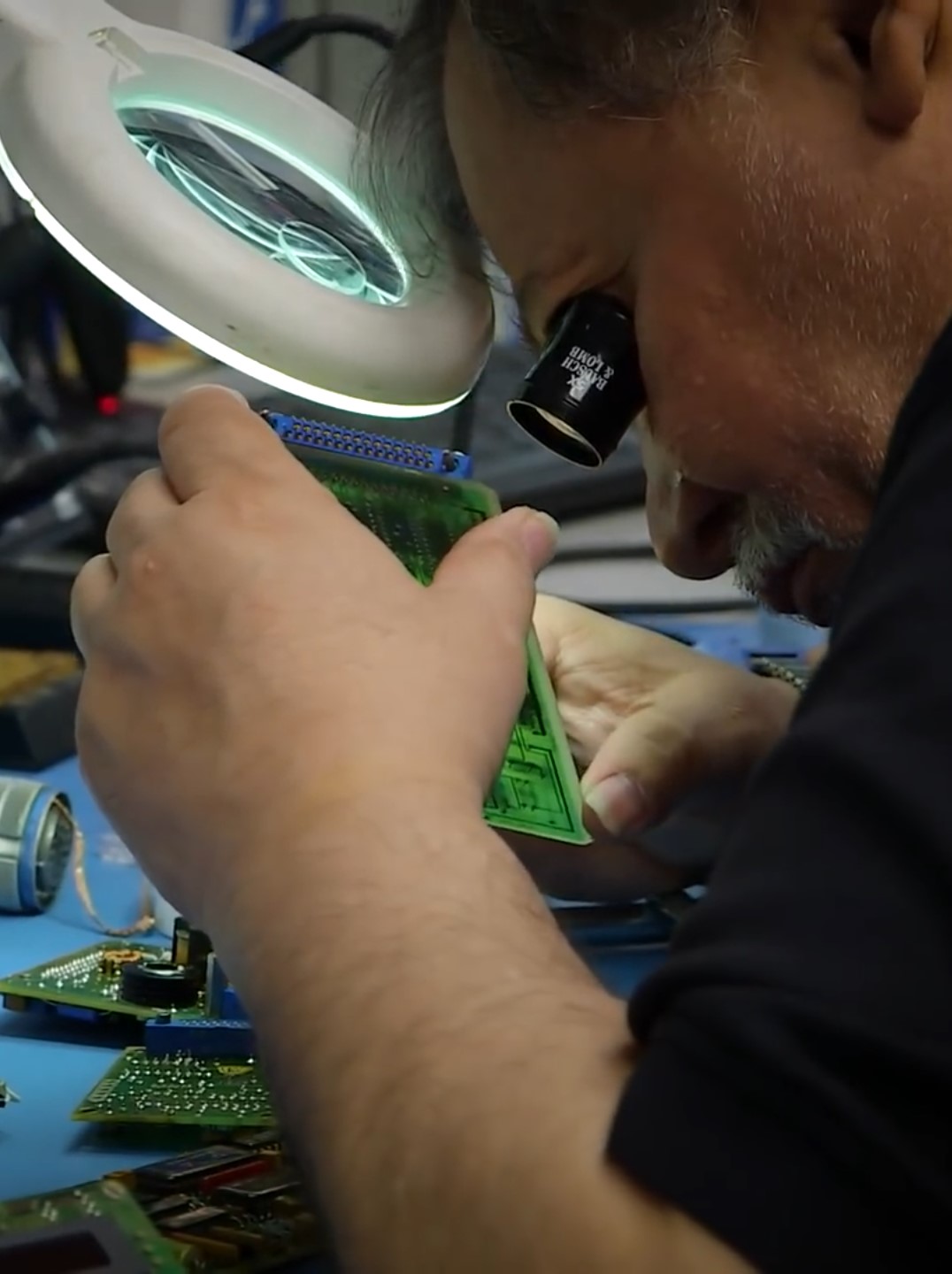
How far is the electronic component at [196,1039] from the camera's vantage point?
2.61ft

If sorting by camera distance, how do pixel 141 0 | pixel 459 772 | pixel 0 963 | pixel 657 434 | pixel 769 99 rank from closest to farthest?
1. pixel 459 772
2. pixel 769 99
3. pixel 657 434
4. pixel 0 963
5. pixel 141 0

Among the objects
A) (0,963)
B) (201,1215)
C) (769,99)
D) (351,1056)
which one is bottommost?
(0,963)

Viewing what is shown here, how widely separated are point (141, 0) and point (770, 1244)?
1.34 meters

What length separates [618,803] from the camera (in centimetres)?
92

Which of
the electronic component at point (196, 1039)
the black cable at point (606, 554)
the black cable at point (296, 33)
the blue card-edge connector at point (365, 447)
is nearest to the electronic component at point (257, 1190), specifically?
the electronic component at point (196, 1039)

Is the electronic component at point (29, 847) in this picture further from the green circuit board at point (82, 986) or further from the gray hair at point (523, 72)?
the gray hair at point (523, 72)

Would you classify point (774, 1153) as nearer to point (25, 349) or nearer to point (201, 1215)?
point (201, 1215)

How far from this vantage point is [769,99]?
0.69 meters

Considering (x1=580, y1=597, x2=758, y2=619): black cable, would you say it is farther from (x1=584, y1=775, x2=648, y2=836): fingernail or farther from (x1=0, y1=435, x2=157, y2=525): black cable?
(x1=584, y1=775, x2=648, y2=836): fingernail

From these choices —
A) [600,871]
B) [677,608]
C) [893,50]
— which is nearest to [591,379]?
[893,50]

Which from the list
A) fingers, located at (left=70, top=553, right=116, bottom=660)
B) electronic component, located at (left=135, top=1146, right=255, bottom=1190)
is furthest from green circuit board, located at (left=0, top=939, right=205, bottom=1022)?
fingers, located at (left=70, top=553, right=116, bottom=660)

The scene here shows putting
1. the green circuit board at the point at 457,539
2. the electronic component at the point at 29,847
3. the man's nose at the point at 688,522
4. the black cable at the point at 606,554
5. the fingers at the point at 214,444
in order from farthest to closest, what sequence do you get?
the black cable at the point at 606,554, the electronic component at the point at 29,847, the man's nose at the point at 688,522, the green circuit board at the point at 457,539, the fingers at the point at 214,444

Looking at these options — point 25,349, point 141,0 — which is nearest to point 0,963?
point 141,0

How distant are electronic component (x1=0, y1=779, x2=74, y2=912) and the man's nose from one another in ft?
1.42
